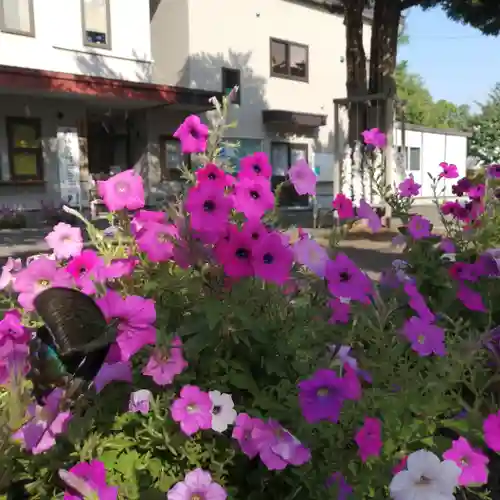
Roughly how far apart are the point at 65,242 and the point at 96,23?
48.4ft

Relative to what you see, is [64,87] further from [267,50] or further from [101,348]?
[101,348]

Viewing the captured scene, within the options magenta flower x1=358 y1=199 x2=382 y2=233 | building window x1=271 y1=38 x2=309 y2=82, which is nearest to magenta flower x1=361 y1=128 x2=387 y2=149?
magenta flower x1=358 y1=199 x2=382 y2=233

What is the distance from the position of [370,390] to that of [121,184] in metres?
0.88

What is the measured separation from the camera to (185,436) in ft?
4.51

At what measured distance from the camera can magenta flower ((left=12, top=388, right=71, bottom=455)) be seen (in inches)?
49.1

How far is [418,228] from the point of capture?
2527mm

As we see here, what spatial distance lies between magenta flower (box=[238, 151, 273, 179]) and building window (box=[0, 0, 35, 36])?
1345 cm

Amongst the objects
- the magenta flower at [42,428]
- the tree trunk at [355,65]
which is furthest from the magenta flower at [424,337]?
the tree trunk at [355,65]

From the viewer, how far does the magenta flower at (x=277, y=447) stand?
129 cm

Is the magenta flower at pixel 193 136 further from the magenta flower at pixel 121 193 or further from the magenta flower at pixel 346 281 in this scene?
the magenta flower at pixel 346 281

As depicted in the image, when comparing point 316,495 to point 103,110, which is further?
point 103,110

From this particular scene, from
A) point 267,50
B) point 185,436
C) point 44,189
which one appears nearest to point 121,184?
point 185,436

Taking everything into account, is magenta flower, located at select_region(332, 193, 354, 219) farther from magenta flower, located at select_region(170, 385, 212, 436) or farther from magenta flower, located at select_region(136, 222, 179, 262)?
magenta flower, located at select_region(170, 385, 212, 436)

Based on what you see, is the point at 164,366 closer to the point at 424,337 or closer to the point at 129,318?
the point at 129,318
